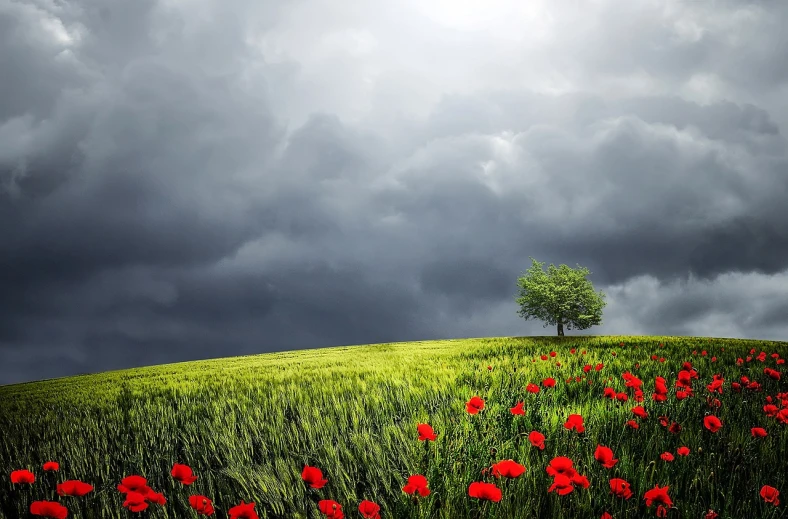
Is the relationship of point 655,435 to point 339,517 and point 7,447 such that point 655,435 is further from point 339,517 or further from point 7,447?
point 7,447

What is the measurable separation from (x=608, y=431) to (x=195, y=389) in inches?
295

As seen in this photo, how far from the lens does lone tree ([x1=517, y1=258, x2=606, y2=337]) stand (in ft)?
93.4

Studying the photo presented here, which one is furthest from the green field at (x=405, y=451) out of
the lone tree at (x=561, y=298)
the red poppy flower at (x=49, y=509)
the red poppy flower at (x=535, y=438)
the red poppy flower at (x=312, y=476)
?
the lone tree at (x=561, y=298)

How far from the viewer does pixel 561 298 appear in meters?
28.5

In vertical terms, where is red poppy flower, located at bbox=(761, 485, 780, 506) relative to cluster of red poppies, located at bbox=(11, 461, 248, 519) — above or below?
below

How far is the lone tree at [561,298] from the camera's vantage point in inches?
1121

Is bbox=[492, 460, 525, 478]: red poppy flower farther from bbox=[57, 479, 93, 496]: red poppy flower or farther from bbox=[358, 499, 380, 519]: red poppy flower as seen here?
bbox=[57, 479, 93, 496]: red poppy flower

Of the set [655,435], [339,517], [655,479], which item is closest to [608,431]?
[655,435]

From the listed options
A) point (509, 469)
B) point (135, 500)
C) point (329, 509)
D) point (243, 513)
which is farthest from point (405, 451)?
point (135, 500)

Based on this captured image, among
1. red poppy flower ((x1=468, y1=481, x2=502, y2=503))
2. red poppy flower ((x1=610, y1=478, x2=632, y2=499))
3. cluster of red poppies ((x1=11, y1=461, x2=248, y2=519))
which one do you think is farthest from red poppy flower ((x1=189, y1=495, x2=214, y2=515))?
red poppy flower ((x1=610, y1=478, x2=632, y2=499))

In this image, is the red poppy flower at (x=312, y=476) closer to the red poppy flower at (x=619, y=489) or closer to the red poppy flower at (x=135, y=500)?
the red poppy flower at (x=135, y=500)

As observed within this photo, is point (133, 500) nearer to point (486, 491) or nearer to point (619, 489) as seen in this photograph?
point (486, 491)

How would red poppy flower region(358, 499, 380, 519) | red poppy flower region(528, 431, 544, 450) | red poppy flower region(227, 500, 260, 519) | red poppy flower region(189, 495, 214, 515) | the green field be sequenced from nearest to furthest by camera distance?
1. red poppy flower region(227, 500, 260, 519)
2. red poppy flower region(358, 499, 380, 519)
3. red poppy flower region(189, 495, 214, 515)
4. the green field
5. red poppy flower region(528, 431, 544, 450)

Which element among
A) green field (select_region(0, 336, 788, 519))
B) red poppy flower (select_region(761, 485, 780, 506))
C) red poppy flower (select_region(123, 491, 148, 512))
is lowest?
green field (select_region(0, 336, 788, 519))
